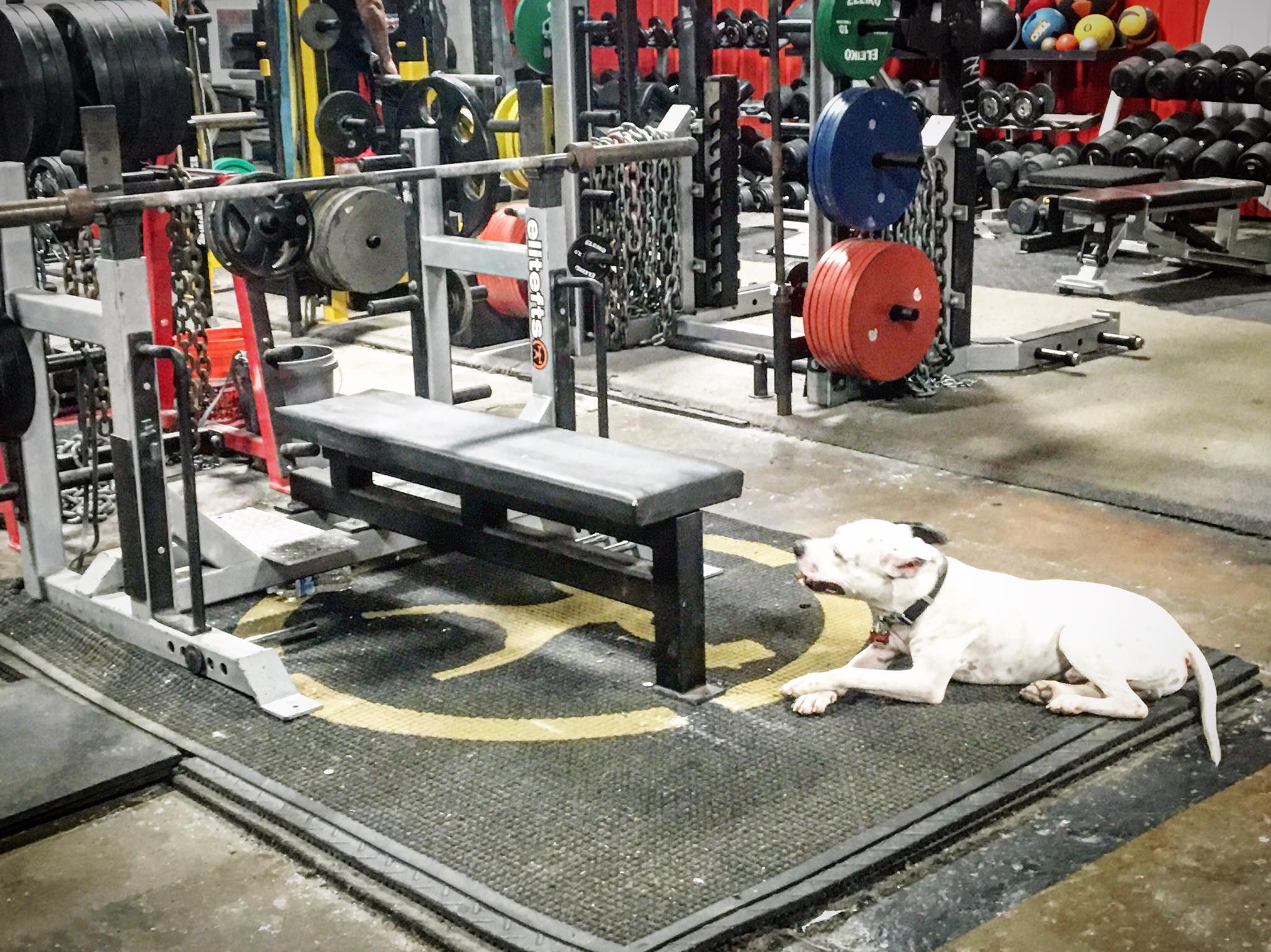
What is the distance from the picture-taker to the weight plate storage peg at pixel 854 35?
4.53 meters

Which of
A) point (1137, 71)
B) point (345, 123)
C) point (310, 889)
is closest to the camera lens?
point (310, 889)

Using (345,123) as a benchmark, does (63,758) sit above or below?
below

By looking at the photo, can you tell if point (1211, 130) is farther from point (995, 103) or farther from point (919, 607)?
point (919, 607)

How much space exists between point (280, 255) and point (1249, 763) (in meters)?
2.65

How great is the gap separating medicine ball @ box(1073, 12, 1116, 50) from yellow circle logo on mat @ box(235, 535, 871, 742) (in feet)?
19.3

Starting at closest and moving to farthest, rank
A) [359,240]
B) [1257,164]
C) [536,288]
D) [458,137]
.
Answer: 1. [536,288]
2. [359,240]
3. [458,137]
4. [1257,164]

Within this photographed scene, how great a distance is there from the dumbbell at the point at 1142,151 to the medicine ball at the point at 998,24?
117 centimetres

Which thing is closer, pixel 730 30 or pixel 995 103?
pixel 995 103

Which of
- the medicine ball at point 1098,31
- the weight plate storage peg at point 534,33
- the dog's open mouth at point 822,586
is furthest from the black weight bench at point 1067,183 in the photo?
the dog's open mouth at point 822,586

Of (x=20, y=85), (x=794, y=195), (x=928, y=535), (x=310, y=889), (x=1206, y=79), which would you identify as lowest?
(x=310, y=889)

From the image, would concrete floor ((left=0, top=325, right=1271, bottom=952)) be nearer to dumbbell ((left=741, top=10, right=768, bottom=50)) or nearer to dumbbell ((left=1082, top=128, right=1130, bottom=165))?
dumbbell ((left=1082, top=128, right=1130, bottom=165))

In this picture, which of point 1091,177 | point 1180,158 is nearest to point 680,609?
point 1091,177

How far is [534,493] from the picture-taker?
108 inches

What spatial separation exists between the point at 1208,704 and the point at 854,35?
2727 millimetres
